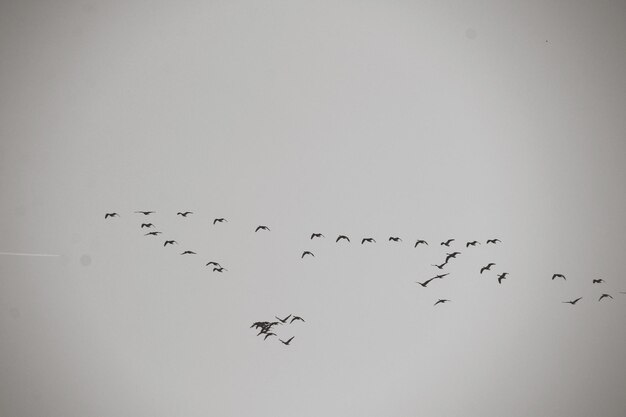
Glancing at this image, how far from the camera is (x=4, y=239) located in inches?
4695

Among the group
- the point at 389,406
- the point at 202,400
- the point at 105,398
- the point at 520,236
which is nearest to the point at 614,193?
the point at 520,236

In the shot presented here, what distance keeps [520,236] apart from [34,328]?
14015 cm

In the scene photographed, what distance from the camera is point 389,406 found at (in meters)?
98.4

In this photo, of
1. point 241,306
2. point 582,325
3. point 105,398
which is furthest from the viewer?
point 241,306

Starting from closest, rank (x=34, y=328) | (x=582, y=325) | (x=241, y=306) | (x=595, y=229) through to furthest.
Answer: (x=582, y=325) < (x=34, y=328) < (x=595, y=229) < (x=241, y=306)

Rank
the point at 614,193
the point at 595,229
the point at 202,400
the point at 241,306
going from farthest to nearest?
the point at 614,193 < the point at 241,306 < the point at 595,229 < the point at 202,400

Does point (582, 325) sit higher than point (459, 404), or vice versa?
point (582, 325)

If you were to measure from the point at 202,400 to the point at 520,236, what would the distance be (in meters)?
113

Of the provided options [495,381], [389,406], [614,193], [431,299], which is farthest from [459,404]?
[614,193]

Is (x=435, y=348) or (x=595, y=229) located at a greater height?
(x=595, y=229)

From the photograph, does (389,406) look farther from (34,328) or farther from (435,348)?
(34,328)

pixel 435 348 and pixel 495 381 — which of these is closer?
pixel 495 381

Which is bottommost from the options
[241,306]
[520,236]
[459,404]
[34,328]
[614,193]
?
[459,404]

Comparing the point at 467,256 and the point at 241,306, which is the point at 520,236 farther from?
the point at 241,306
